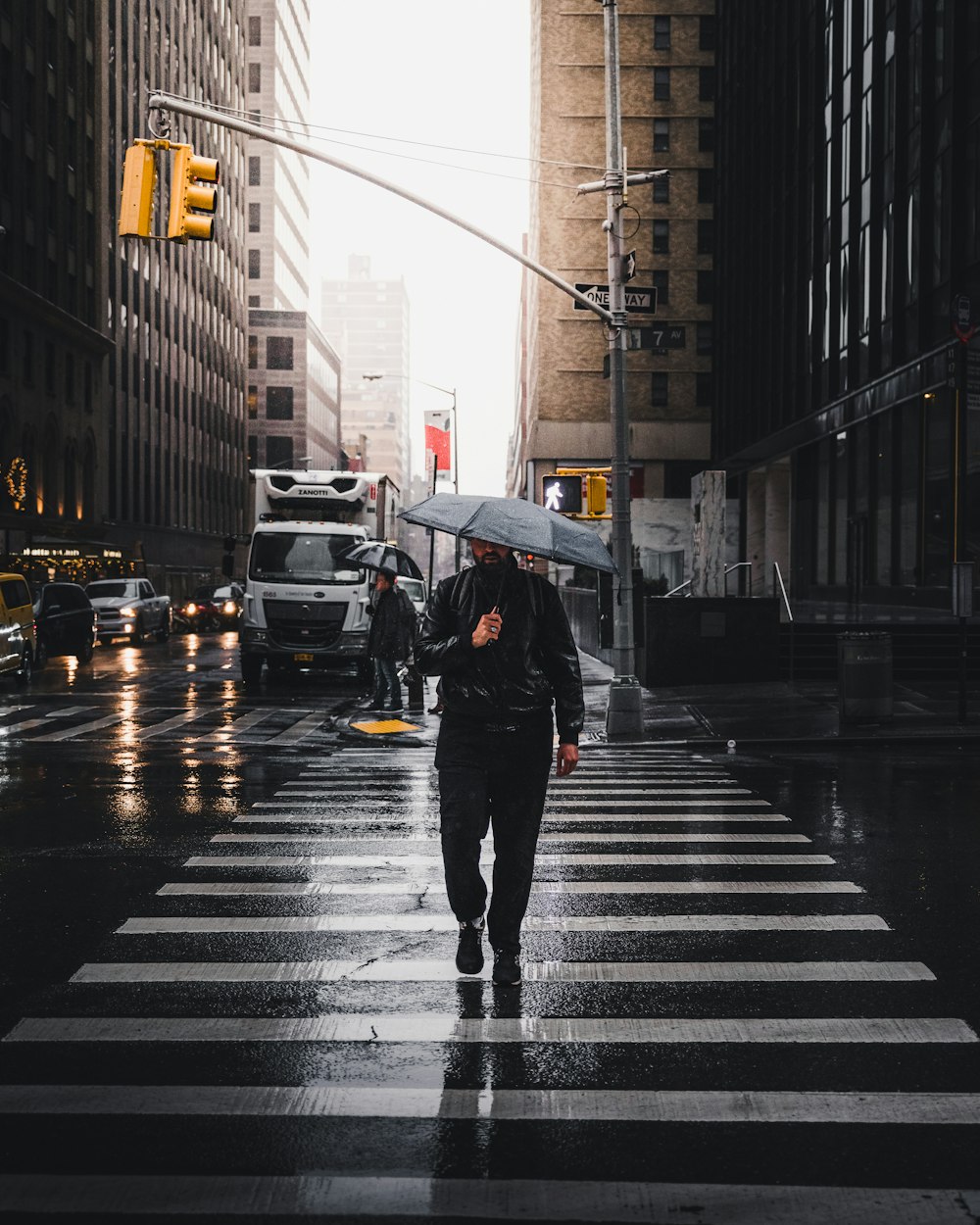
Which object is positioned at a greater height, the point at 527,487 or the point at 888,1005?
the point at 527,487

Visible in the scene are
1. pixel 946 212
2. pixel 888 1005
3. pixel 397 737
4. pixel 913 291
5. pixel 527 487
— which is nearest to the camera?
pixel 888 1005

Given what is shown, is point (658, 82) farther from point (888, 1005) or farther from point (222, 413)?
point (888, 1005)

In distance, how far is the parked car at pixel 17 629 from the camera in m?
23.0

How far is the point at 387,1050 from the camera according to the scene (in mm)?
5086

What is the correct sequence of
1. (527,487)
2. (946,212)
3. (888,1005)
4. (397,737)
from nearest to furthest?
(888,1005), (397,737), (946,212), (527,487)

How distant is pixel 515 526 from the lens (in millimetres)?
6078

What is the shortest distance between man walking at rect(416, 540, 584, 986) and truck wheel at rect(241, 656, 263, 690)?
18052 mm

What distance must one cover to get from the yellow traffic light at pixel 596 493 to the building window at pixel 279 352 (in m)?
94.6

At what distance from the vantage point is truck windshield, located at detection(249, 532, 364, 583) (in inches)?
941

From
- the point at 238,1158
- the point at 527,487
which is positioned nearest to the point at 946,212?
the point at 238,1158

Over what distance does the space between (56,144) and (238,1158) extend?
2350 inches

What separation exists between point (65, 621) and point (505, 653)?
26.4 meters

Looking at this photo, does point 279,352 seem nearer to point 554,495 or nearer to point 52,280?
point 52,280

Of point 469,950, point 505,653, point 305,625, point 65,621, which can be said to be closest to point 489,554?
point 505,653
